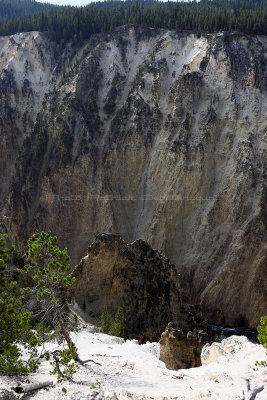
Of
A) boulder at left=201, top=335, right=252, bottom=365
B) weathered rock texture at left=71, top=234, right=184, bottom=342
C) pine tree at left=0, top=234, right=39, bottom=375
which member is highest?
pine tree at left=0, top=234, right=39, bottom=375

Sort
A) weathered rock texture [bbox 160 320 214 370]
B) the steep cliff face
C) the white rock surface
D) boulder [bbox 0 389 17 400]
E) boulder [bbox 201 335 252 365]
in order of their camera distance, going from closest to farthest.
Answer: boulder [bbox 0 389 17 400]
the white rock surface
boulder [bbox 201 335 252 365]
weathered rock texture [bbox 160 320 214 370]
the steep cliff face

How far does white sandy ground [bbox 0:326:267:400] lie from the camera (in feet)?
38.7

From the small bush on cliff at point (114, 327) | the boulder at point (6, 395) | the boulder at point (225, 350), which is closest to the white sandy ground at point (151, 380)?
the boulder at point (225, 350)

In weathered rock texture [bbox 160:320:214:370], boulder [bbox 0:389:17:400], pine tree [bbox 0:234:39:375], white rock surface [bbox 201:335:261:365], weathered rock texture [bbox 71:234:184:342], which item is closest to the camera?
boulder [bbox 0:389:17:400]

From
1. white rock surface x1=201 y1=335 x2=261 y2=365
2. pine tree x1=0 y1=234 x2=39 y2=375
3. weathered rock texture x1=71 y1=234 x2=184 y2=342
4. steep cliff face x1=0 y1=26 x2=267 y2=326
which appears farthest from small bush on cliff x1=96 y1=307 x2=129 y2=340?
steep cliff face x1=0 y1=26 x2=267 y2=326

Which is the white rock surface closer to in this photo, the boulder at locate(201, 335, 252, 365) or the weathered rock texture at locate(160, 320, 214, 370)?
the boulder at locate(201, 335, 252, 365)

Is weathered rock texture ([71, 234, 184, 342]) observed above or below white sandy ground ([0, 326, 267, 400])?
below

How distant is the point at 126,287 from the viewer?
36.1 meters

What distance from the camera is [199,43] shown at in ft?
198

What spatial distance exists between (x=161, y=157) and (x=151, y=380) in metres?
41.6

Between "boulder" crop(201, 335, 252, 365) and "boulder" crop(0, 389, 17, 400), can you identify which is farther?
"boulder" crop(201, 335, 252, 365)

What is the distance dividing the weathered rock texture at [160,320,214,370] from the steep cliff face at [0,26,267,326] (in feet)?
58.2

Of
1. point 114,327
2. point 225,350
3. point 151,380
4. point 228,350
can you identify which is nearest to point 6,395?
point 151,380

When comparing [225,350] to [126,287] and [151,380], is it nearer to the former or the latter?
[151,380]
